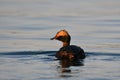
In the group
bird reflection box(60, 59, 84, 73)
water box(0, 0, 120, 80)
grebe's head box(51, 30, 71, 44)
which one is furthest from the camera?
grebe's head box(51, 30, 71, 44)

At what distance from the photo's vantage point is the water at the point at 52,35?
1806cm

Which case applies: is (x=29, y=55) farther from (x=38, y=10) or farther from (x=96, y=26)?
(x=38, y=10)

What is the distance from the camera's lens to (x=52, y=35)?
2594cm

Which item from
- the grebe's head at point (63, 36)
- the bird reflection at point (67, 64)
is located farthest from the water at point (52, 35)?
the grebe's head at point (63, 36)

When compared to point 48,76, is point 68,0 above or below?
above

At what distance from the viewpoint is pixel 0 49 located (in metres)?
22.6

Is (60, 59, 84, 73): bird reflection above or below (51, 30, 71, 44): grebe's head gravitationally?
below

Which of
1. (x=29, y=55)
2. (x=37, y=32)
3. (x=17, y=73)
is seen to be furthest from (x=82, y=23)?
(x=17, y=73)

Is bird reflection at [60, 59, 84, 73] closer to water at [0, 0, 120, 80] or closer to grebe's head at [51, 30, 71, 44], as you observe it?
water at [0, 0, 120, 80]

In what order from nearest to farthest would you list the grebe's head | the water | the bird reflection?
the water, the bird reflection, the grebe's head

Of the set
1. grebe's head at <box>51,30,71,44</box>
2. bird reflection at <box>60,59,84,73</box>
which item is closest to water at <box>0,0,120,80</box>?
bird reflection at <box>60,59,84,73</box>

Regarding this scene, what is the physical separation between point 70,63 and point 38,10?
12.9m

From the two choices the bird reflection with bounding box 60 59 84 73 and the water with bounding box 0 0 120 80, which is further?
the bird reflection with bounding box 60 59 84 73

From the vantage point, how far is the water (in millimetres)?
18062
